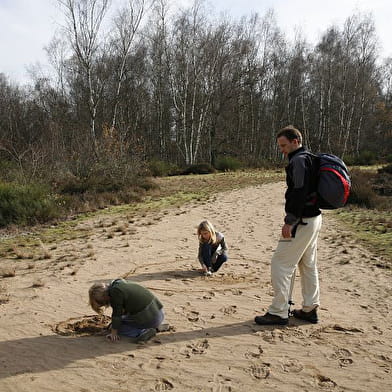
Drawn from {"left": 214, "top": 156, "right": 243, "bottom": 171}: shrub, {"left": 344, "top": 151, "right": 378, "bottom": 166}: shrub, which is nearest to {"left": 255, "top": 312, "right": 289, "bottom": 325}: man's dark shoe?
{"left": 214, "top": 156, "right": 243, "bottom": 171}: shrub

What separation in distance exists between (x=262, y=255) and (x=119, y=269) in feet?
9.46

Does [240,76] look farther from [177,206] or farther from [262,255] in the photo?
[262,255]

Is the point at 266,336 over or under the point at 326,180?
under

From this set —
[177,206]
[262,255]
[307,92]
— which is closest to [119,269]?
[262,255]

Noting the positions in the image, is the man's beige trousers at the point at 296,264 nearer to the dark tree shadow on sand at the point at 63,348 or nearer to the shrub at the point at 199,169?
the dark tree shadow on sand at the point at 63,348

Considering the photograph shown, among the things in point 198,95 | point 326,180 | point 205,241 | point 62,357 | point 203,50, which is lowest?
point 62,357

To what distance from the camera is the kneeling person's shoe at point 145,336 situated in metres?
4.20

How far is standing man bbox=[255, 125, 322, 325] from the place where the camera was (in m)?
4.06

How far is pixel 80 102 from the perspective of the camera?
119 ft

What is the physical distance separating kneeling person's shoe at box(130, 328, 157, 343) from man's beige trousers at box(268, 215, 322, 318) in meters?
1.36

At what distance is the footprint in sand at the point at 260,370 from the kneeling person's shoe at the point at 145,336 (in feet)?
3.68

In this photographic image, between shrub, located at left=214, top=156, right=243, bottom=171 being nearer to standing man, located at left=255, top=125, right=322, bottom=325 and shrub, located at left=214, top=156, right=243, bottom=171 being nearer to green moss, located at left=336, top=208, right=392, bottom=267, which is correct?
green moss, located at left=336, top=208, right=392, bottom=267

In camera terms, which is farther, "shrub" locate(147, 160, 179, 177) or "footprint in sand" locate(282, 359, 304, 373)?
"shrub" locate(147, 160, 179, 177)

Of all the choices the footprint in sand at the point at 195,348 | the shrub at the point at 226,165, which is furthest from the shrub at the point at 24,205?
the shrub at the point at 226,165
